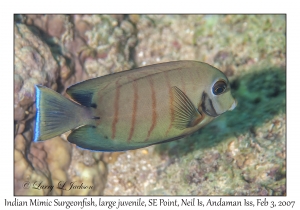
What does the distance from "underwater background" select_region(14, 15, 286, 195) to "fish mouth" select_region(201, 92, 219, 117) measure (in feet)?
4.55

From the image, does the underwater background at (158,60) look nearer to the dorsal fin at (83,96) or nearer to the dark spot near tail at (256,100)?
the dark spot near tail at (256,100)

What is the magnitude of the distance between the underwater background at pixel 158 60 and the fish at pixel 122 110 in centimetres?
146

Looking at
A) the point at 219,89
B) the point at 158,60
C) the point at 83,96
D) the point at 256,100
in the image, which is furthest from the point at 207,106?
the point at 158,60

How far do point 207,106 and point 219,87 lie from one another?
0.21m

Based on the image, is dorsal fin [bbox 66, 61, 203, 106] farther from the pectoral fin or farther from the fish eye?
the fish eye

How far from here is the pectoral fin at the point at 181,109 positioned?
97.6 inches

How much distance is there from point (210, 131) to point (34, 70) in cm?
257

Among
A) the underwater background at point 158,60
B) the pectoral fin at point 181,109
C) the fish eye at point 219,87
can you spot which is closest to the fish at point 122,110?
the pectoral fin at point 181,109

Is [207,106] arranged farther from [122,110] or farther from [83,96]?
[83,96]

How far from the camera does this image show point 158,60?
18.3 ft

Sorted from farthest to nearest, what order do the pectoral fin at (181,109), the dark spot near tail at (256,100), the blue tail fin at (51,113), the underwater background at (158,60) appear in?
the dark spot near tail at (256,100) < the underwater background at (158,60) < the pectoral fin at (181,109) < the blue tail fin at (51,113)

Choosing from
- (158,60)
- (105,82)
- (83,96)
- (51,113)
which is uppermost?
(158,60)

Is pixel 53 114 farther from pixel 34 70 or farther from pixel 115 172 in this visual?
pixel 115 172

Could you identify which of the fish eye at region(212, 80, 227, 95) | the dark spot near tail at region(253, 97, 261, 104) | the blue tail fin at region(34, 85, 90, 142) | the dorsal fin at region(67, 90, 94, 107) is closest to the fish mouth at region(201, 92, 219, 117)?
the fish eye at region(212, 80, 227, 95)
